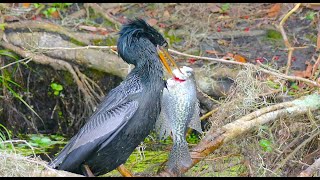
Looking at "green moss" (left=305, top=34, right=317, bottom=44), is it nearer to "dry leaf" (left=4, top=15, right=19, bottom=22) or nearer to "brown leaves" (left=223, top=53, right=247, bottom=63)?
"brown leaves" (left=223, top=53, right=247, bottom=63)

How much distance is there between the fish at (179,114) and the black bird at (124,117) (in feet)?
0.25

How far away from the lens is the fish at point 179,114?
5.33m

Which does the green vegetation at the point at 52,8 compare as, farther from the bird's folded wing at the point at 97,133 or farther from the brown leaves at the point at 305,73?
the bird's folded wing at the point at 97,133

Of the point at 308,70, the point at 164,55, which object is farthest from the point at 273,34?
the point at 164,55

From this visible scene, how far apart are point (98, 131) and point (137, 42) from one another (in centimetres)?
76

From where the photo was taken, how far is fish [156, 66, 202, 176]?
533cm

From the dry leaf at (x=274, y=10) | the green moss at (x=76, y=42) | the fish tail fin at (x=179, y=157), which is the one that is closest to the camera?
the fish tail fin at (x=179, y=157)

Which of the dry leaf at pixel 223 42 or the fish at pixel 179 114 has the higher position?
the fish at pixel 179 114

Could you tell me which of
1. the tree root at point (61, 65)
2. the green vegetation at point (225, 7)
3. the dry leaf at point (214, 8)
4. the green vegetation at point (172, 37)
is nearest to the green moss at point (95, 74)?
the tree root at point (61, 65)

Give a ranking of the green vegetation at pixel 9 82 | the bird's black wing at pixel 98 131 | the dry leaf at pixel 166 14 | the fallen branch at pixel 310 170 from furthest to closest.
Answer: the dry leaf at pixel 166 14, the green vegetation at pixel 9 82, the bird's black wing at pixel 98 131, the fallen branch at pixel 310 170

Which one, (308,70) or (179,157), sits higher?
(179,157)

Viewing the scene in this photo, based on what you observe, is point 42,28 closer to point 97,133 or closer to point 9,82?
point 9,82

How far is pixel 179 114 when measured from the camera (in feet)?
17.9

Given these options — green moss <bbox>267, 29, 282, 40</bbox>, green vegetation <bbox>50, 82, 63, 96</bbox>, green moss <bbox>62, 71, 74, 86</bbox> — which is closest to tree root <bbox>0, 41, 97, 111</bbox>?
green moss <bbox>62, 71, 74, 86</bbox>
